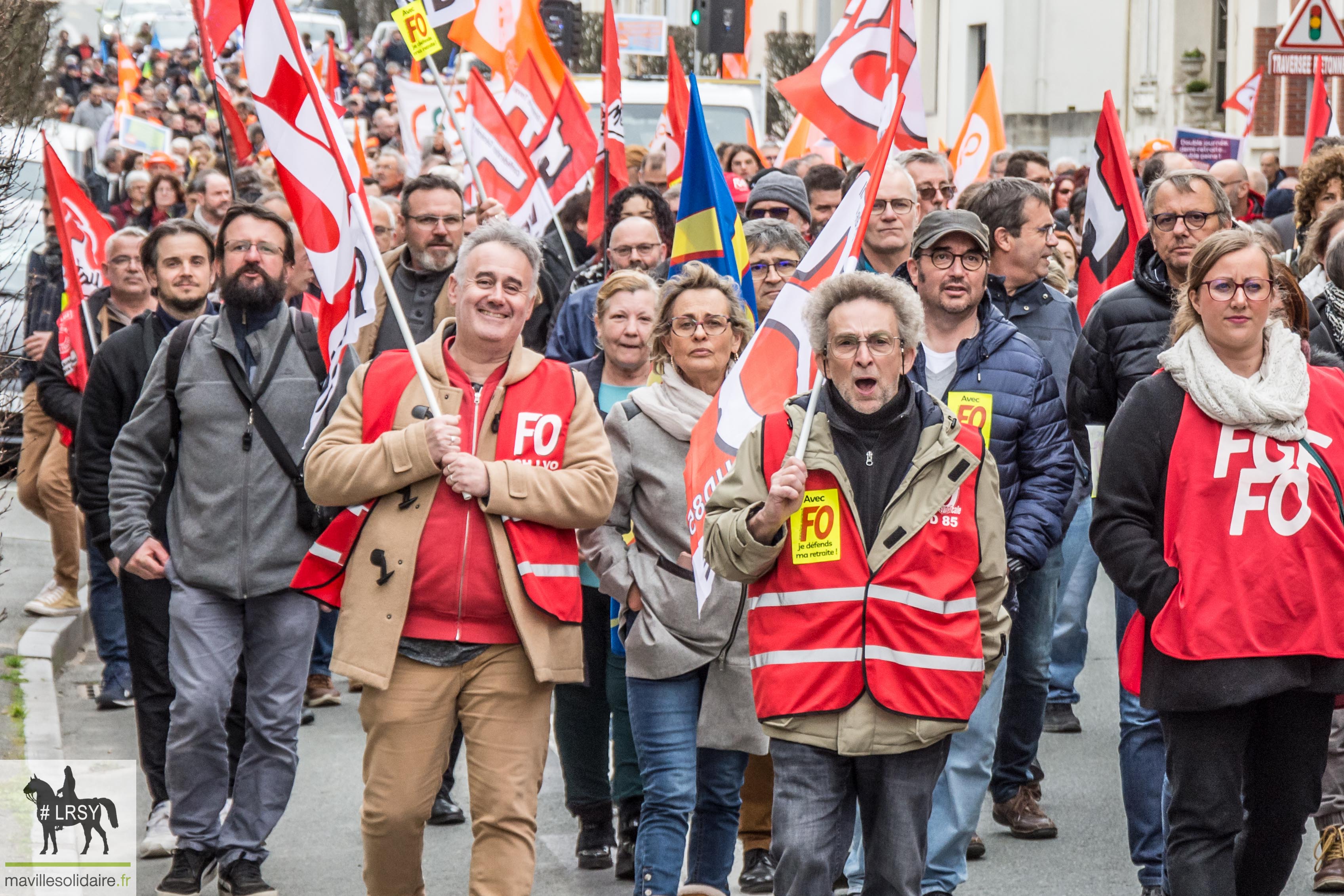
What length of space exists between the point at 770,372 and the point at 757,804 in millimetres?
1799

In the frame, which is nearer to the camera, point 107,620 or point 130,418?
point 130,418

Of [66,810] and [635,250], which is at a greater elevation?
[635,250]

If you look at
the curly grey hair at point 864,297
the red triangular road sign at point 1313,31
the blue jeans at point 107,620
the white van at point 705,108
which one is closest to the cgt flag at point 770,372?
the curly grey hair at point 864,297

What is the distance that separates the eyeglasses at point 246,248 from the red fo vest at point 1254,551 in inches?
119

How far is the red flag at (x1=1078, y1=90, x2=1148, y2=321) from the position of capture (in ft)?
26.4

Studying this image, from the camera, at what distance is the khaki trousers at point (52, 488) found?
34.2 feet

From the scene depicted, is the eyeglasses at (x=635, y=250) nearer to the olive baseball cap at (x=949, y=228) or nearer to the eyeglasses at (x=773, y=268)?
the eyeglasses at (x=773, y=268)

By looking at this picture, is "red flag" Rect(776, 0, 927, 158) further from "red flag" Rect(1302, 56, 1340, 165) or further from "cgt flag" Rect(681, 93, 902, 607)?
"red flag" Rect(1302, 56, 1340, 165)

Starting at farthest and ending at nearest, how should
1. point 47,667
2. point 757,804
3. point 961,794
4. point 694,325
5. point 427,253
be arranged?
1. point 47,667
2. point 427,253
3. point 757,804
4. point 694,325
5. point 961,794

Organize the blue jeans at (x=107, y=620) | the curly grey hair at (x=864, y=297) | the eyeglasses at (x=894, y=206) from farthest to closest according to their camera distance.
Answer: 1. the blue jeans at (x=107, y=620)
2. the eyeglasses at (x=894, y=206)
3. the curly grey hair at (x=864, y=297)

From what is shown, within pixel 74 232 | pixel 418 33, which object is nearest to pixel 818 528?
pixel 418 33

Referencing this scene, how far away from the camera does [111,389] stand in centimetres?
662

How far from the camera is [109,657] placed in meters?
8.97

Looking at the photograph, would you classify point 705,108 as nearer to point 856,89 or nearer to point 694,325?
point 856,89
